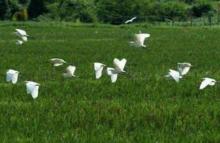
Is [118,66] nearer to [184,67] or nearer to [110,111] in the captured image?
[110,111]


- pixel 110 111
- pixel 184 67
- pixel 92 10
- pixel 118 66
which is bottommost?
pixel 92 10

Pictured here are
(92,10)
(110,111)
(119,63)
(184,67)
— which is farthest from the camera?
(92,10)

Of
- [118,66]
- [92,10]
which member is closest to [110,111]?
[118,66]

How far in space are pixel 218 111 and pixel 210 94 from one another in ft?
4.44

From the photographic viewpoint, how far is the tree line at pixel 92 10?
52562 mm

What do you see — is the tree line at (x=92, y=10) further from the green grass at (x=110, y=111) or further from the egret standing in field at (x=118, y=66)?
the egret standing in field at (x=118, y=66)

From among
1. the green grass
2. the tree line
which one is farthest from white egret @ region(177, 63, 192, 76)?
the tree line

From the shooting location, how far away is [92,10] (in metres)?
52.8

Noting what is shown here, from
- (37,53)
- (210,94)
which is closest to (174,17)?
(37,53)

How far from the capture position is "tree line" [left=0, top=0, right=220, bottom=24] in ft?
172

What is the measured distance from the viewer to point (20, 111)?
6219mm

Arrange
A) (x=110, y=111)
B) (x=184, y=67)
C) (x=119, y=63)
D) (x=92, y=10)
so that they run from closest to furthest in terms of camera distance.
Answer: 1. (x=119, y=63)
2. (x=110, y=111)
3. (x=184, y=67)
4. (x=92, y=10)

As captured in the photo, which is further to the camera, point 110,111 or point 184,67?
point 184,67

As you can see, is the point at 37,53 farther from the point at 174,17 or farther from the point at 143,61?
the point at 174,17
